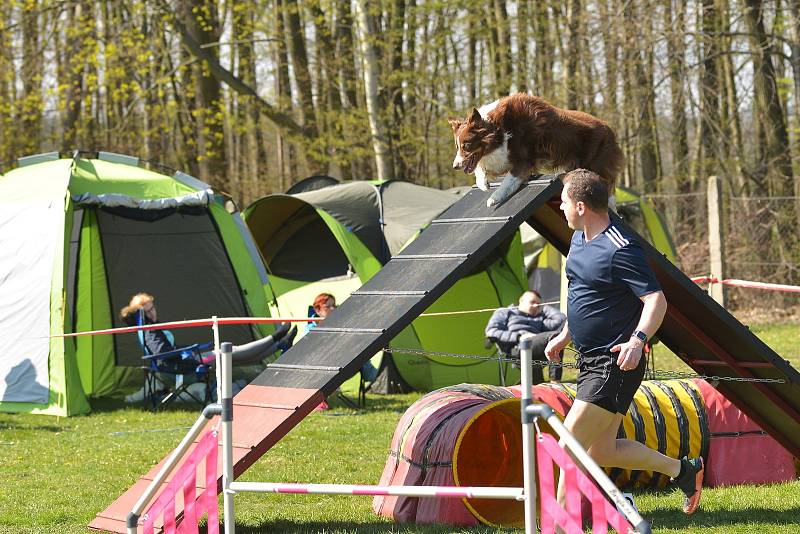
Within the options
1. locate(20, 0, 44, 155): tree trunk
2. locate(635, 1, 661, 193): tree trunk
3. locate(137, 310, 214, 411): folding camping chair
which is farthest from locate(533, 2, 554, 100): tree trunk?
locate(137, 310, 214, 411): folding camping chair

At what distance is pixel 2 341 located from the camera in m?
9.38

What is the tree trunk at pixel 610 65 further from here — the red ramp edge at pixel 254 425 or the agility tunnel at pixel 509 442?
the red ramp edge at pixel 254 425

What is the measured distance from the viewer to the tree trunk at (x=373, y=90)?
593 inches

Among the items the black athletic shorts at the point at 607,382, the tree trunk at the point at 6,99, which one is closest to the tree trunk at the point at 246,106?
the tree trunk at the point at 6,99

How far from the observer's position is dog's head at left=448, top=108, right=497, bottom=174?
4.79 meters

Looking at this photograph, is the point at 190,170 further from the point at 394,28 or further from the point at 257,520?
the point at 257,520

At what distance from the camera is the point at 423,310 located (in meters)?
4.51

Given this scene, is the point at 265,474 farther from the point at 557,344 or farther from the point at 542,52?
the point at 542,52

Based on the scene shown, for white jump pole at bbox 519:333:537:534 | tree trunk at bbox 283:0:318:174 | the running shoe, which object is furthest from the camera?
Answer: tree trunk at bbox 283:0:318:174

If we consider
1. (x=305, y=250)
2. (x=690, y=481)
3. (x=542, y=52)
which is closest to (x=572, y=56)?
(x=542, y=52)

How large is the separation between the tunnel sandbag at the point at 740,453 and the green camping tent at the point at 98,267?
5703 millimetres

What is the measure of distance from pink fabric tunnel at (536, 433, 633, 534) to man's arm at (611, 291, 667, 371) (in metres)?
0.60

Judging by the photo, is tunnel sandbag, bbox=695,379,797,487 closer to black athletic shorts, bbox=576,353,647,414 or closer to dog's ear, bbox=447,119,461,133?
black athletic shorts, bbox=576,353,647,414

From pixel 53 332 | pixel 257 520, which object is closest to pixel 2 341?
pixel 53 332
